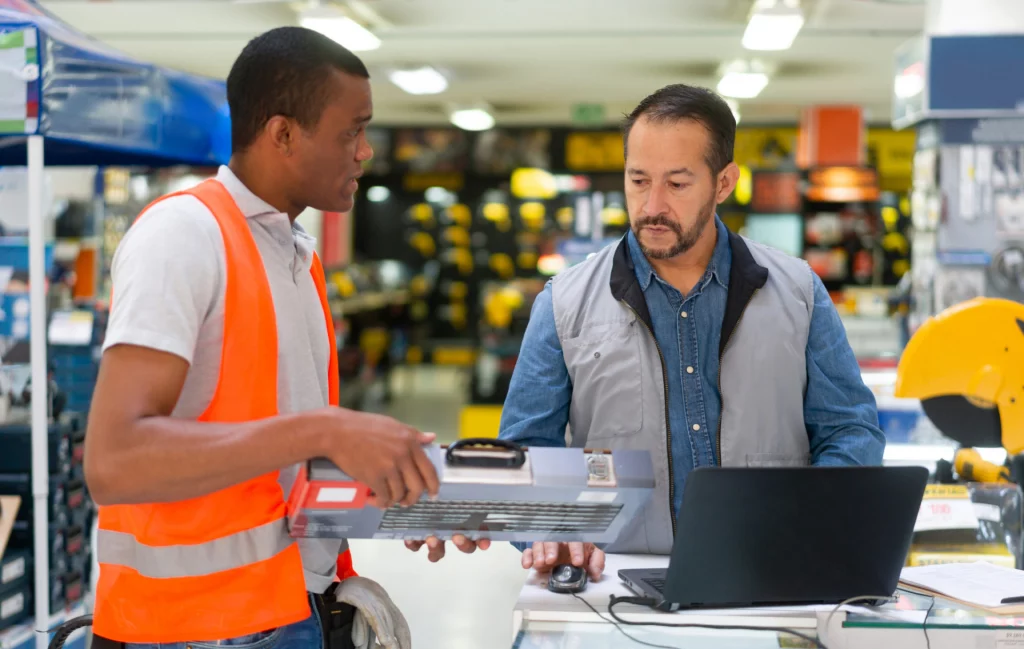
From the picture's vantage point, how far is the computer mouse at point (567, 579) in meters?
1.96

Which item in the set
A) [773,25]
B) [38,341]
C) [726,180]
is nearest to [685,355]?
[726,180]

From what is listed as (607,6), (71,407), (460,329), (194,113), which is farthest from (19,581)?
(460,329)

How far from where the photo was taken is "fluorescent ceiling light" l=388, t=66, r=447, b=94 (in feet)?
36.7

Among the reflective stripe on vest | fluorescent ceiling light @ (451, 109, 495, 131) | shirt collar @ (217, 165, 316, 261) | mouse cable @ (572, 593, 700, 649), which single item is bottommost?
mouse cable @ (572, 593, 700, 649)

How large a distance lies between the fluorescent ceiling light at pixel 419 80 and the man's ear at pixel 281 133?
9.73 m

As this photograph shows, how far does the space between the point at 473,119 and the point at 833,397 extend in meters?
12.8

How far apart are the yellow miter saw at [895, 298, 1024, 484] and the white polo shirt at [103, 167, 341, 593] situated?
68.7 inches

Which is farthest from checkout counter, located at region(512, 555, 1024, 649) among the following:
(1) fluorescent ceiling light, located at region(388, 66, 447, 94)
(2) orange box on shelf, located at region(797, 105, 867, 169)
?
(2) orange box on shelf, located at region(797, 105, 867, 169)

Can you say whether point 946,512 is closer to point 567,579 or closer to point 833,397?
point 833,397

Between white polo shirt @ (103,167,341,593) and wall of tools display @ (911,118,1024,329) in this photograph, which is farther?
wall of tools display @ (911,118,1024,329)

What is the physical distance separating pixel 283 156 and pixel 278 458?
505mm

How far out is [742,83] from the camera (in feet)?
36.2

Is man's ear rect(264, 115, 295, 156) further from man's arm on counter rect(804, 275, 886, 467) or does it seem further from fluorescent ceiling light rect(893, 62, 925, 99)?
fluorescent ceiling light rect(893, 62, 925, 99)

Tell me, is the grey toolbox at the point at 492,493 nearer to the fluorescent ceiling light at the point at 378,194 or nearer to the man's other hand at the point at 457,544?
the man's other hand at the point at 457,544
